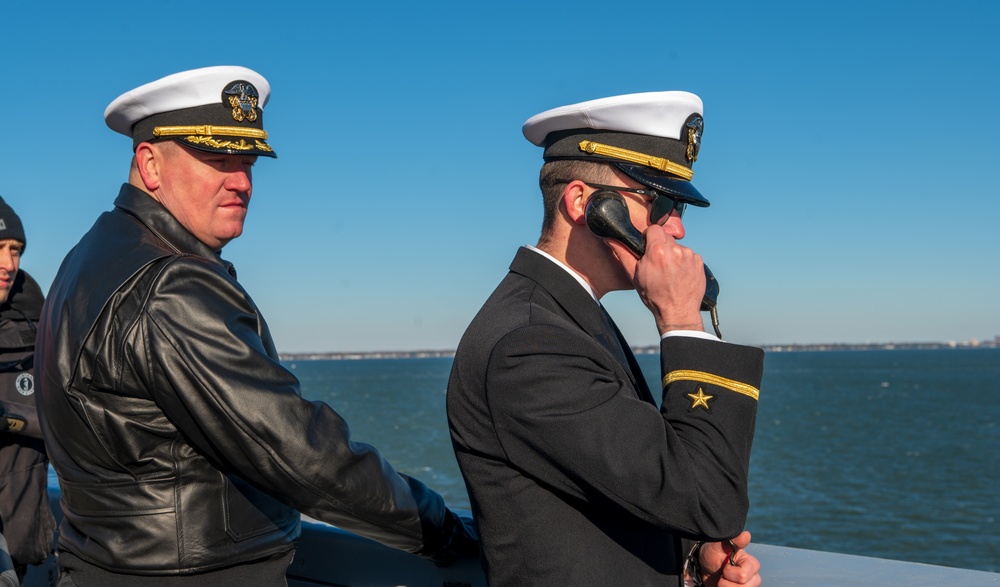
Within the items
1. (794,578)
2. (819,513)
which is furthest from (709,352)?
(819,513)

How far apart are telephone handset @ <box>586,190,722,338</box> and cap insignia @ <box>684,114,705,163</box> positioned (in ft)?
0.94

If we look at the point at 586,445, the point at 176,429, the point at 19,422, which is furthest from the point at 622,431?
the point at 19,422

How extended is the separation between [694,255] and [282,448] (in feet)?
3.64

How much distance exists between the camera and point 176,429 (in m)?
2.45

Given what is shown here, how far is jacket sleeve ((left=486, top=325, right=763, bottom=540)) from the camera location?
78.0 inches

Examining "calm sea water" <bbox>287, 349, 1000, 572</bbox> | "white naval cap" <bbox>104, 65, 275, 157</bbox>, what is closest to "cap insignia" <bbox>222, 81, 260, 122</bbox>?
"white naval cap" <bbox>104, 65, 275, 157</bbox>

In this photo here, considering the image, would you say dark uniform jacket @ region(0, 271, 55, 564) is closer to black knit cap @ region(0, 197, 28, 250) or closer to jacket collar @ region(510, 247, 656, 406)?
black knit cap @ region(0, 197, 28, 250)

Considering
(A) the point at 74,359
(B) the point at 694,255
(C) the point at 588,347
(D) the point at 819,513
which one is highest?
(B) the point at 694,255

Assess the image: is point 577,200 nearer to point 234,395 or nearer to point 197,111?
point 234,395

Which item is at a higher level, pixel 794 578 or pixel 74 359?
pixel 74 359

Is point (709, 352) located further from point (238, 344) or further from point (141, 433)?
point (141, 433)

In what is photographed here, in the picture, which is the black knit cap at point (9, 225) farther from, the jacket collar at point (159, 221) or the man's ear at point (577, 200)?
the man's ear at point (577, 200)

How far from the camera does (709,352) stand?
2123mm

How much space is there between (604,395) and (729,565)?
2.21 feet
